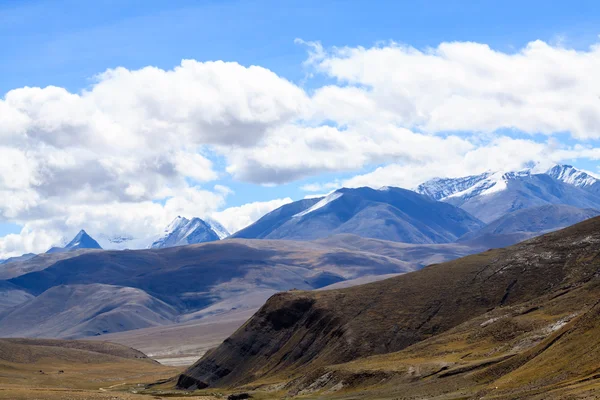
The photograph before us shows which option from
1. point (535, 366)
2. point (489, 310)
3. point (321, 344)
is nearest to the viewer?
point (535, 366)

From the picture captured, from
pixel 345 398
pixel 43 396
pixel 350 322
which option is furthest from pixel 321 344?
pixel 43 396

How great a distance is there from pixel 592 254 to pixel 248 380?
7624 centimetres

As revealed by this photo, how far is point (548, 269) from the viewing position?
170625 millimetres

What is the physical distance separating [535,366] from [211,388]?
4077 inches

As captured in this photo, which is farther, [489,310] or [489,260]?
[489,260]

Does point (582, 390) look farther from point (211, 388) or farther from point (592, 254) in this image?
point (211, 388)

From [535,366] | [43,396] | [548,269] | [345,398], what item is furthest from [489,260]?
[43,396]

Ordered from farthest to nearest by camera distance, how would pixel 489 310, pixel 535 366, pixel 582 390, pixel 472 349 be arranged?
pixel 489 310, pixel 472 349, pixel 535 366, pixel 582 390

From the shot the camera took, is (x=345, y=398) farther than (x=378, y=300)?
No

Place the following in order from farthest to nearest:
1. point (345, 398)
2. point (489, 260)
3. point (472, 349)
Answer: point (489, 260) < point (472, 349) < point (345, 398)

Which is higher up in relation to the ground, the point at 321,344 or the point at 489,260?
the point at 489,260

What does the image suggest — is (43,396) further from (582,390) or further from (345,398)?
(582,390)

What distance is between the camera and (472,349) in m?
126

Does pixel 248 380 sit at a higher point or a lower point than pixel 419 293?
lower
